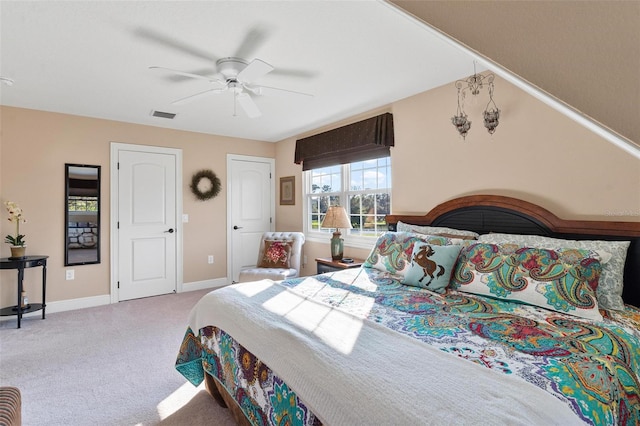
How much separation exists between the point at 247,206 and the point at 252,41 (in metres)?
3.37

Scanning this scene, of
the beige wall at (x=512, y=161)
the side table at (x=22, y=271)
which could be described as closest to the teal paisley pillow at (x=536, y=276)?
the beige wall at (x=512, y=161)

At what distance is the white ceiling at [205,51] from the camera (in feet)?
6.32

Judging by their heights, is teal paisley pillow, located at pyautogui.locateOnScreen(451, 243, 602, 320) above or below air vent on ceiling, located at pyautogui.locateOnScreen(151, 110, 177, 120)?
below

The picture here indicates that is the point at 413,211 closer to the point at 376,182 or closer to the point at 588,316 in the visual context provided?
the point at 376,182

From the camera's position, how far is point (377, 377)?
42.9 inches

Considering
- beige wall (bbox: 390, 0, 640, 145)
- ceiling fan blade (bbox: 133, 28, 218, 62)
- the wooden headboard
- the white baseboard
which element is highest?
ceiling fan blade (bbox: 133, 28, 218, 62)

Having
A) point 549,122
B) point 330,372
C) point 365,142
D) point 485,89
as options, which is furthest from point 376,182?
point 330,372

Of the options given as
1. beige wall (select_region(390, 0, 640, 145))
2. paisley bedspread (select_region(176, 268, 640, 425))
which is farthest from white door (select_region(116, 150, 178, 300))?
beige wall (select_region(390, 0, 640, 145))

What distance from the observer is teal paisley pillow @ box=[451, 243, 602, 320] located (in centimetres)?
170

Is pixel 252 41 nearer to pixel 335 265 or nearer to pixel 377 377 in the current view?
pixel 377 377

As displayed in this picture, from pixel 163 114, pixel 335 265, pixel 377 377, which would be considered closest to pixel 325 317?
pixel 377 377

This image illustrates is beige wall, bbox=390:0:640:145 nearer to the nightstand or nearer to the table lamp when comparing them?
the nightstand

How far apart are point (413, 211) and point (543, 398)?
8.14ft

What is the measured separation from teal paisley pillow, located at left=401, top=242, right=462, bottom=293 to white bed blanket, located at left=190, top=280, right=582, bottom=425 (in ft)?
2.60
